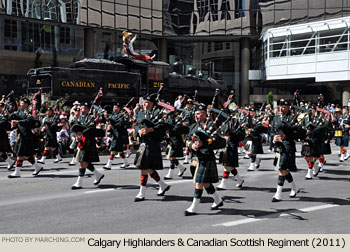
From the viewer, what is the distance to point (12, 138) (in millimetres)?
16469

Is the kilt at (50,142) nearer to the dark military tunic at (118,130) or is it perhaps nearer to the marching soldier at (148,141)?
the dark military tunic at (118,130)

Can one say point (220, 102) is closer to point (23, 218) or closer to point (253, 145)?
point (23, 218)

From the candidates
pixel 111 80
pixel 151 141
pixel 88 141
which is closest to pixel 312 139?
pixel 151 141

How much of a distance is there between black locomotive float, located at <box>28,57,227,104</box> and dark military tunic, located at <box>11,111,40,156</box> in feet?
33.4

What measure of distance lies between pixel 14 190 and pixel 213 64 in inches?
1613

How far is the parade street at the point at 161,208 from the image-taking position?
22.4 feet

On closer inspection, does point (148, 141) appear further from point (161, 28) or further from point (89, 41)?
point (161, 28)

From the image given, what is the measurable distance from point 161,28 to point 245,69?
10.1 metres

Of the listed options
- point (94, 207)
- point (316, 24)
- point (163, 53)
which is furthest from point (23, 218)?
point (163, 53)

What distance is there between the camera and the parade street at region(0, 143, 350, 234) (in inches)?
269

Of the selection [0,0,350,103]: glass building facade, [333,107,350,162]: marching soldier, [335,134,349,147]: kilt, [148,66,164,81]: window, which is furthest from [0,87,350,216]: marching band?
[0,0,350,103]: glass building facade

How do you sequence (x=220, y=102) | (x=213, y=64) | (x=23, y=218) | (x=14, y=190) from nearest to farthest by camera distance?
(x=23, y=218) < (x=220, y=102) < (x=14, y=190) < (x=213, y=64)

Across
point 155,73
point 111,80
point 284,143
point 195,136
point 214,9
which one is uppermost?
point 214,9

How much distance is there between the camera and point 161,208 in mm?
8219
